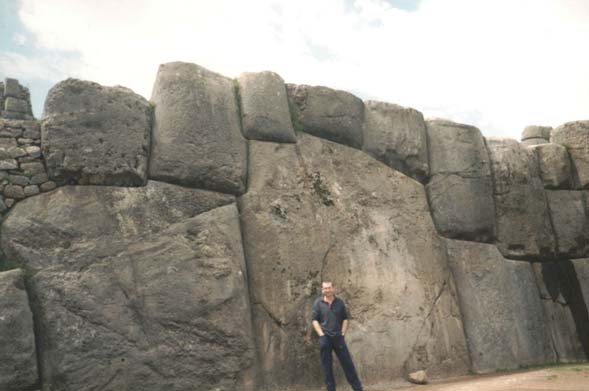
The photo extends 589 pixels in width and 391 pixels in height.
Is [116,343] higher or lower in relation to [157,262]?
lower

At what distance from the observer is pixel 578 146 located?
31.6 ft

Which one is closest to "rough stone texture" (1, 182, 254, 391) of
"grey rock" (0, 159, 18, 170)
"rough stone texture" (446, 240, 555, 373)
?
"grey rock" (0, 159, 18, 170)

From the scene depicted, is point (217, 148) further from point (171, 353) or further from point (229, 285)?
point (171, 353)

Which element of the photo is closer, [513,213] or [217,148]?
[217,148]

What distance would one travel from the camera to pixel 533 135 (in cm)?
1383

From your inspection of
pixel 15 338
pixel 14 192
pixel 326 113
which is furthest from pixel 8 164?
pixel 326 113

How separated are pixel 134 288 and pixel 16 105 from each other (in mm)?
8873

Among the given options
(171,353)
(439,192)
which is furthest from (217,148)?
(439,192)

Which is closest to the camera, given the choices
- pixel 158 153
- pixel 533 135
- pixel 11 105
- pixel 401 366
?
pixel 158 153

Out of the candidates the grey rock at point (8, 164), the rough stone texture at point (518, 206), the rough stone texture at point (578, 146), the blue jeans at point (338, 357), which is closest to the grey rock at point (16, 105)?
the grey rock at point (8, 164)

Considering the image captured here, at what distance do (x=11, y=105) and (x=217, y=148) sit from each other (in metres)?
8.20

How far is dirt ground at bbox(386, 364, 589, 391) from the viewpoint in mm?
5823

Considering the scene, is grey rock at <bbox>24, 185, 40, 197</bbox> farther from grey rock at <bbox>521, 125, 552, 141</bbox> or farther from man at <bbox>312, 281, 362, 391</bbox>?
grey rock at <bbox>521, 125, 552, 141</bbox>

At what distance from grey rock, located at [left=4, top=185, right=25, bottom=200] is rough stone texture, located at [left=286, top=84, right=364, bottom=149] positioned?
12.5 ft
